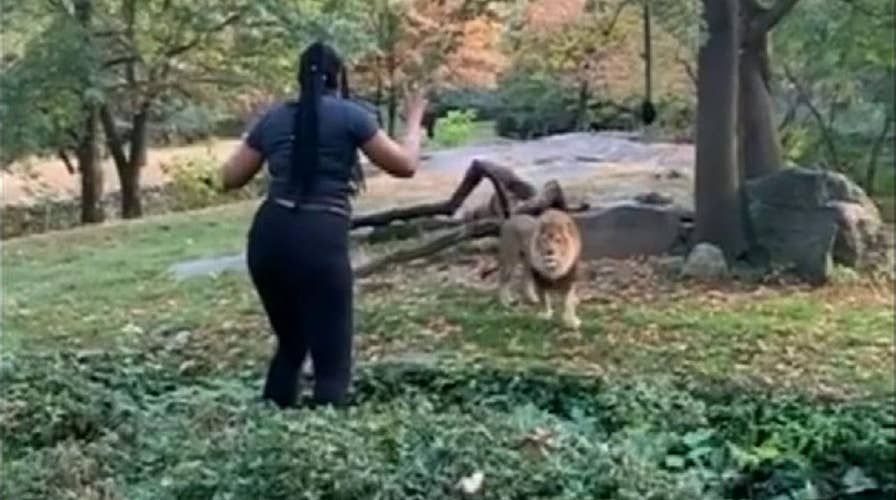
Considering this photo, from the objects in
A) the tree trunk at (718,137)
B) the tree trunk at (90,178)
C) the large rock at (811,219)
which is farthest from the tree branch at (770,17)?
the tree trunk at (90,178)

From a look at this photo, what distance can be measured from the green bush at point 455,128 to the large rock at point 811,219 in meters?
0.90

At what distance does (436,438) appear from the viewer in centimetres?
237

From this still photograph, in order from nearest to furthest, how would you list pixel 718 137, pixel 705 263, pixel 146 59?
pixel 705 263 < pixel 718 137 < pixel 146 59

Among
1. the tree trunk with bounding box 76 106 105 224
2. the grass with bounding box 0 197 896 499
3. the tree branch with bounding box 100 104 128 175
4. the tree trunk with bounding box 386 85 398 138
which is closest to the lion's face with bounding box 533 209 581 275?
the grass with bounding box 0 197 896 499

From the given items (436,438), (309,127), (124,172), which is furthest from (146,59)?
(436,438)

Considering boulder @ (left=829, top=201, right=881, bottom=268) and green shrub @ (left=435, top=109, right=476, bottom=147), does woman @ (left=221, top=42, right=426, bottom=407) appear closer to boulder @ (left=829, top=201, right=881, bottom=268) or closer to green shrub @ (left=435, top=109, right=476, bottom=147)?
boulder @ (left=829, top=201, right=881, bottom=268)

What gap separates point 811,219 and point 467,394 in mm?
1765

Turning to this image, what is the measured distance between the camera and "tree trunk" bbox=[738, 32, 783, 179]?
16.3 ft

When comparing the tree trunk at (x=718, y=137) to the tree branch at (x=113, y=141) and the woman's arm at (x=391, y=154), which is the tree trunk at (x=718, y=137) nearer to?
the woman's arm at (x=391, y=154)

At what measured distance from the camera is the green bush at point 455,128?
484cm

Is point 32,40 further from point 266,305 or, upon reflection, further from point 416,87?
point 266,305

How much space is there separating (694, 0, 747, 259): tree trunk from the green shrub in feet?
2.36

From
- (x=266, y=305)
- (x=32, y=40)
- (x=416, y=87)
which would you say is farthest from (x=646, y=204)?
(x=266, y=305)

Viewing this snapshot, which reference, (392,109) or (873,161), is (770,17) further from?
(873,161)
